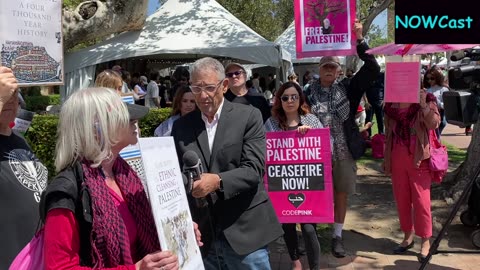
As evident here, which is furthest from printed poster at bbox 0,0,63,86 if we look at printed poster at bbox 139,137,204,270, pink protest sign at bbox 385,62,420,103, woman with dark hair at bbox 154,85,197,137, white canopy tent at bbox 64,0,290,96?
white canopy tent at bbox 64,0,290,96

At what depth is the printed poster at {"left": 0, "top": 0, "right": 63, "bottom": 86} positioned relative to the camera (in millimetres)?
2818

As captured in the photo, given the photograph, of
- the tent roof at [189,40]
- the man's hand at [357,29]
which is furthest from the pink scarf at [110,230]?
the tent roof at [189,40]

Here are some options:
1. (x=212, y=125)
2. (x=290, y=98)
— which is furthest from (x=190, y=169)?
(x=290, y=98)

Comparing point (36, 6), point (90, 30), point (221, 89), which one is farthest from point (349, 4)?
point (90, 30)

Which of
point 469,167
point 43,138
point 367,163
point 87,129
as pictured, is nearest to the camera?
point 87,129

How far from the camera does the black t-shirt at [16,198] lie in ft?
7.13

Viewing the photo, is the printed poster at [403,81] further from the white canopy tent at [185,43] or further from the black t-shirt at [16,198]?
the white canopy tent at [185,43]

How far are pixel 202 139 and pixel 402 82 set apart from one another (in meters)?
2.43

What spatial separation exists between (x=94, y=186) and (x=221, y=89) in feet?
3.78

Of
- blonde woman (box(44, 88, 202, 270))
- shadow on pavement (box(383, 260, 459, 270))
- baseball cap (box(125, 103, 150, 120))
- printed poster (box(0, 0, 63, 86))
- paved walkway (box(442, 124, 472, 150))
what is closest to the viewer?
blonde woman (box(44, 88, 202, 270))

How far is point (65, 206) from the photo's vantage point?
Answer: 1.65 meters

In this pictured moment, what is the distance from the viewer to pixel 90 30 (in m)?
11.1

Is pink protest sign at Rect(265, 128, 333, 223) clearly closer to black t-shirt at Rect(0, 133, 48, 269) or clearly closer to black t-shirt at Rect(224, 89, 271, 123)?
black t-shirt at Rect(224, 89, 271, 123)

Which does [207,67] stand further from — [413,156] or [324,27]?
[413,156]
